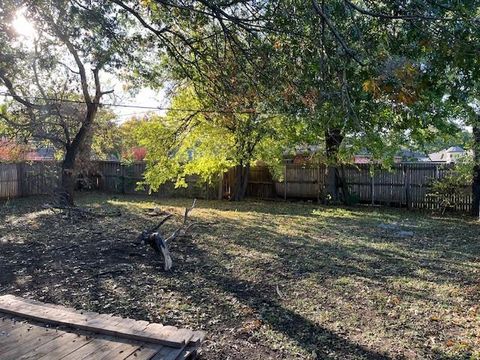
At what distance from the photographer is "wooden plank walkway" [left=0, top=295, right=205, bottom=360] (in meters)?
2.63

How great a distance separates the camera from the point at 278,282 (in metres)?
4.88

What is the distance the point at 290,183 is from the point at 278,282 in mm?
9817

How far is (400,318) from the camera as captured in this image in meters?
3.80

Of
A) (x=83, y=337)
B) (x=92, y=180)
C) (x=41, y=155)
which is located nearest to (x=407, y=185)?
(x=83, y=337)

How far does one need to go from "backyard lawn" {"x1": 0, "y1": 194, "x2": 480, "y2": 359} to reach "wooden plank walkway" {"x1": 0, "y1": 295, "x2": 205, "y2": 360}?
41cm

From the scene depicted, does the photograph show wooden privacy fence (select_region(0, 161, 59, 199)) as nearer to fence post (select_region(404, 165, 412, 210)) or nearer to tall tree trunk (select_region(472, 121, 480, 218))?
fence post (select_region(404, 165, 412, 210))

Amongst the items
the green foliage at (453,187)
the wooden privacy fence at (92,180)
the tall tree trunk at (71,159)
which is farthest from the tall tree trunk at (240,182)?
the green foliage at (453,187)

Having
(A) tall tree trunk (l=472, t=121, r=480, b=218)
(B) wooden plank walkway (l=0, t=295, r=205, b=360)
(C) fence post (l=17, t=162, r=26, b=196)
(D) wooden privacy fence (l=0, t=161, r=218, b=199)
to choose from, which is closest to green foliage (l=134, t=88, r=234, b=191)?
(D) wooden privacy fence (l=0, t=161, r=218, b=199)

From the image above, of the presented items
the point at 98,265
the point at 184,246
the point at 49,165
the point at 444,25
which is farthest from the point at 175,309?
the point at 49,165

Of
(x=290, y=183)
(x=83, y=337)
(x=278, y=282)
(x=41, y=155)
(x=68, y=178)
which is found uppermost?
(x=41, y=155)

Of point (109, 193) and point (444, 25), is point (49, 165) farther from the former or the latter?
point (444, 25)

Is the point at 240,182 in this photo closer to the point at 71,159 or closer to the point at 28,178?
the point at 71,159

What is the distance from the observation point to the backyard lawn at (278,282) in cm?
339

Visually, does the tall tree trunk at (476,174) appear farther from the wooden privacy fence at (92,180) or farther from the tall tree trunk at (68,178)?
the tall tree trunk at (68,178)
